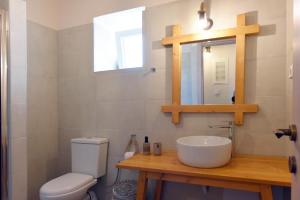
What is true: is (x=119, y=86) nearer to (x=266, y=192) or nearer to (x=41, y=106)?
(x=41, y=106)

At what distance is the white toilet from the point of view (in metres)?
1.80

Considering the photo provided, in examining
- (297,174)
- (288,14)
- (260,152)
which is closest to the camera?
(297,174)

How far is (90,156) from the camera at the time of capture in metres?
2.06

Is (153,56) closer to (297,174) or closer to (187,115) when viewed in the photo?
(187,115)

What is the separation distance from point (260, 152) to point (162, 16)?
4.56 ft

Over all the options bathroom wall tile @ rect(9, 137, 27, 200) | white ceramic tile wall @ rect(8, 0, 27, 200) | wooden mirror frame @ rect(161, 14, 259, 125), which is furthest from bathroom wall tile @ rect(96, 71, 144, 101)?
bathroom wall tile @ rect(9, 137, 27, 200)

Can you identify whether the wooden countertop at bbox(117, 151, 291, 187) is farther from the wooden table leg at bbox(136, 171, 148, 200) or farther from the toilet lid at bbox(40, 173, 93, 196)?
the toilet lid at bbox(40, 173, 93, 196)

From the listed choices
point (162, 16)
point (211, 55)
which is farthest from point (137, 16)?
point (211, 55)

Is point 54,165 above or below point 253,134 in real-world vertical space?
below

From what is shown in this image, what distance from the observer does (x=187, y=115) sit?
1779mm

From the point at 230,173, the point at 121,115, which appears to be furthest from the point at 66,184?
the point at 230,173

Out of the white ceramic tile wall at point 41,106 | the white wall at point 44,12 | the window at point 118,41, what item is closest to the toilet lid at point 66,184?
the white ceramic tile wall at point 41,106

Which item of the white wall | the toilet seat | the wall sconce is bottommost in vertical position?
the toilet seat

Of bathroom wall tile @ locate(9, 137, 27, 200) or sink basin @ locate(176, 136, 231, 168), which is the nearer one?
sink basin @ locate(176, 136, 231, 168)
